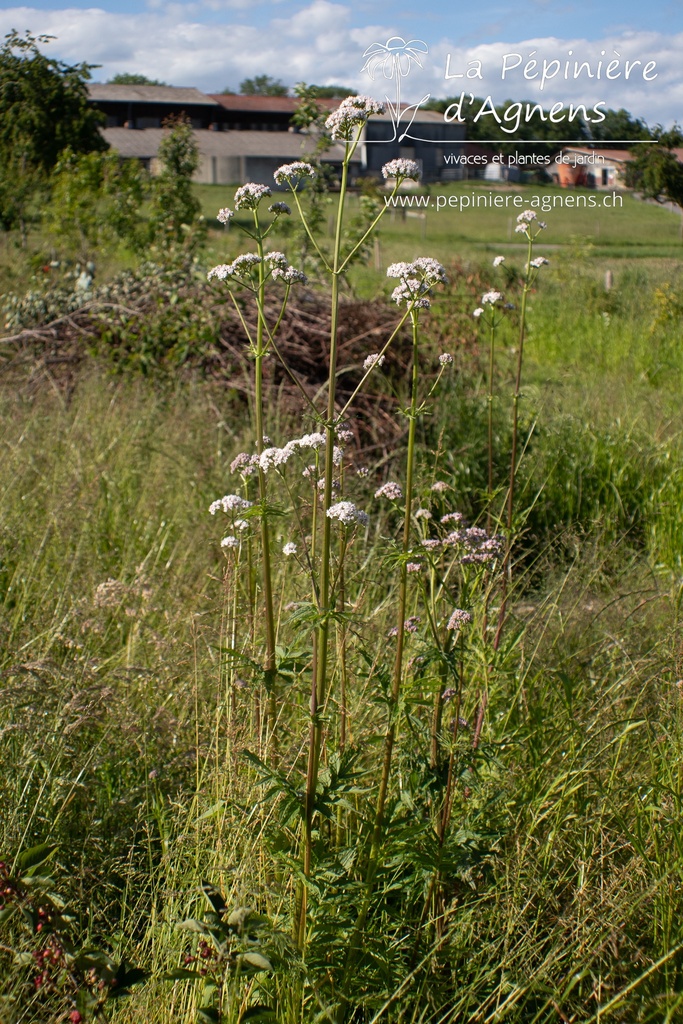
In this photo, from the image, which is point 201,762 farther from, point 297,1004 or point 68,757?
point 297,1004

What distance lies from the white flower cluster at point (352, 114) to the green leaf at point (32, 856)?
1.61 m

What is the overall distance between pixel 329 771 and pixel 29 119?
1319 centimetres

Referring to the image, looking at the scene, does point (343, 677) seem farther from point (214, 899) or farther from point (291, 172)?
point (291, 172)

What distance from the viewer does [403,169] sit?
74.0 inches

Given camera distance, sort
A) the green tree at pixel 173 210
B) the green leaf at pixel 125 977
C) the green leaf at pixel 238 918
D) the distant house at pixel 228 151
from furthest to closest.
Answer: the distant house at pixel 228 151 → the green tree at pixel 173 210 → the green leaf at pixel 238 918 → the green leaf at pixel 125 977

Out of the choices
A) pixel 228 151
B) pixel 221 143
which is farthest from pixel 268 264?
pixel 221 143

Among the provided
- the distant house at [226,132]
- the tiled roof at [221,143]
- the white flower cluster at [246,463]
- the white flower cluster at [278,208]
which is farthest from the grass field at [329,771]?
the tiled roof at [221,143]

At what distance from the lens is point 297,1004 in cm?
175

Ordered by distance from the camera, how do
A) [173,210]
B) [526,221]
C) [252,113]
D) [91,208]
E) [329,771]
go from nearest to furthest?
[329,771] < [526,221] < [173,210] < [91,208] < [252,113]

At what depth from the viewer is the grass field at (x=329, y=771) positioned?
187 centimetres

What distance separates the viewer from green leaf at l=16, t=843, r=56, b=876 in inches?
68.8

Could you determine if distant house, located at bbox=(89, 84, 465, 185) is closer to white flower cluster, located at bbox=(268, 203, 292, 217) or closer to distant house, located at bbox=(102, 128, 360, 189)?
distant house, located at bbox=(102, 128, 360, 189)

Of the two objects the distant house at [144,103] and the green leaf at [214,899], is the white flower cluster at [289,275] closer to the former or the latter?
the green leaf at [214,899]

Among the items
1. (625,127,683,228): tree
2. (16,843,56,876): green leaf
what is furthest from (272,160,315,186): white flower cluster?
(625,127,683,228): tree
